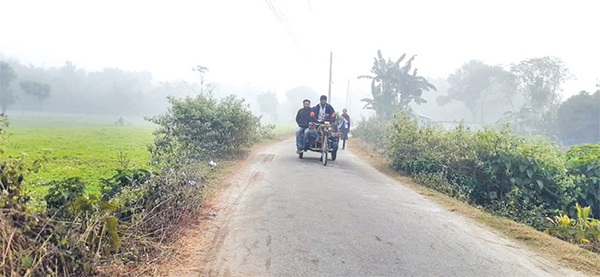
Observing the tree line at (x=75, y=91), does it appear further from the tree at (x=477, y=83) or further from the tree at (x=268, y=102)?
the tree at (x=477, y=83)

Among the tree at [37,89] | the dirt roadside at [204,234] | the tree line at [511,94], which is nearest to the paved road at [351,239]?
the dirt roadside at [204,234]

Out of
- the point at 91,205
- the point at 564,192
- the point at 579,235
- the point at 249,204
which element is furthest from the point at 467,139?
the point at 91,205

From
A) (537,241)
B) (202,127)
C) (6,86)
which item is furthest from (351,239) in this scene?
(6,86)

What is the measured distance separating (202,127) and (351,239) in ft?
25.6

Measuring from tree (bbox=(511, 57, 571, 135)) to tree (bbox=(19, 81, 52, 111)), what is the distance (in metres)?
53.9

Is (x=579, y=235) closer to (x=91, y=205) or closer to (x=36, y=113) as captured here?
(x=91, y=205)

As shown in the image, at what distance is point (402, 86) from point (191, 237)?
31.0m

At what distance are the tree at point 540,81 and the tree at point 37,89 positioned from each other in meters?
53.9

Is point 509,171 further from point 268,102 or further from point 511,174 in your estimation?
point 268,102

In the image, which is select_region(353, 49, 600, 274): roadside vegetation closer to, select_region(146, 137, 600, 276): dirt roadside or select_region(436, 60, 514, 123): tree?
select_region(146, 137, 600, 276): dirt roadside

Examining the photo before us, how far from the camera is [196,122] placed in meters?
12.1

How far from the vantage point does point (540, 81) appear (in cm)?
4928

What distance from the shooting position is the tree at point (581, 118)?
35344 mm

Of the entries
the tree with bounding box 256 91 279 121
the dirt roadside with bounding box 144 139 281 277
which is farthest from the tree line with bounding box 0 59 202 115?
the dirt roadside with bounding box 144 139 281 277
